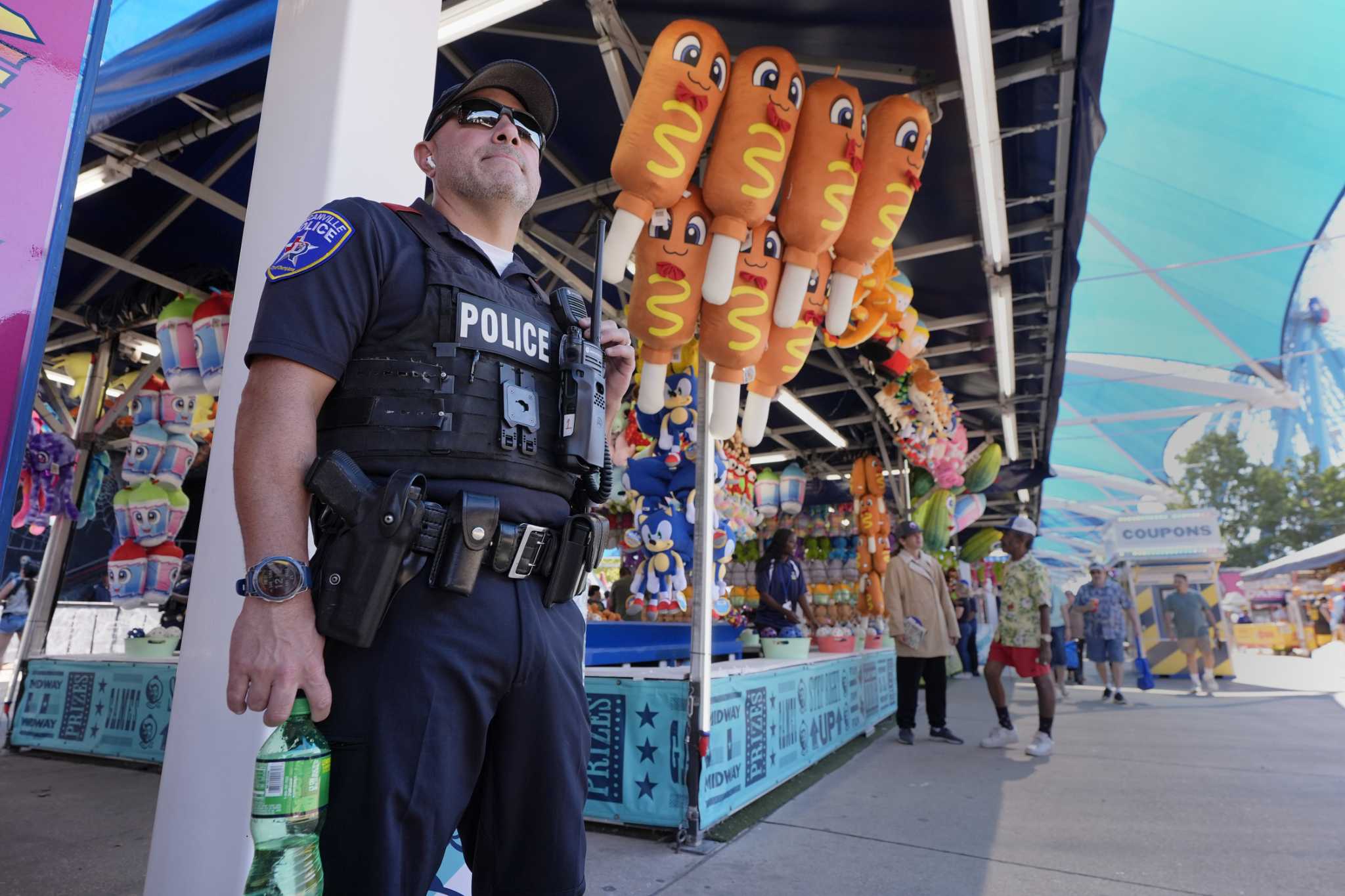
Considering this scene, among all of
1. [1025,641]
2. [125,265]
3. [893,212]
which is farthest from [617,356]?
[125,265]

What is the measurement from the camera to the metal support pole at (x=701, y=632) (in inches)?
121

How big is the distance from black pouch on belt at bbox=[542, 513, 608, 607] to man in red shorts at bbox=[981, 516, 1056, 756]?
16.4 ft

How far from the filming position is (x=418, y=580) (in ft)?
3.55

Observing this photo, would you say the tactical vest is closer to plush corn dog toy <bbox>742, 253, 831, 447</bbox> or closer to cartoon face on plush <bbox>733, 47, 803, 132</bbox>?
cartoon face on plush <bbox>733, 47, 803, 132</bbox>

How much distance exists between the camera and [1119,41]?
7.25m

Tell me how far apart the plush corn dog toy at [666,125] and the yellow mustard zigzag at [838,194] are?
24.6 inches

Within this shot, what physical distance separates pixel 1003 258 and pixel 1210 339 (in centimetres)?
936

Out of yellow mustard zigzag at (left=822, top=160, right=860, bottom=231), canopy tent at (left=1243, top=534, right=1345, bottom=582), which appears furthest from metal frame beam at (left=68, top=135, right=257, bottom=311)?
canopy tent at (left=1243, top=534, right=1345, bottom=582)

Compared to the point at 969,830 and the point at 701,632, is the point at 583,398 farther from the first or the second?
the point at 969,830

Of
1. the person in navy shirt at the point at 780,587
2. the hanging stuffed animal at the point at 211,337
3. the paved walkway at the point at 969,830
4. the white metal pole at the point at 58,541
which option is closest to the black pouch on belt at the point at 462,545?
Answer: the paved walkway at the point at 969,830

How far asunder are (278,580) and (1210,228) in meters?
11.3

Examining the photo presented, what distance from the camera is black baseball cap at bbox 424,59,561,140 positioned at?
143 cm

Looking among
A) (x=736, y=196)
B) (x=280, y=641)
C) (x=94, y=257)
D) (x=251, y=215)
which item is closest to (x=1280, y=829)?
(x=736, y=196)

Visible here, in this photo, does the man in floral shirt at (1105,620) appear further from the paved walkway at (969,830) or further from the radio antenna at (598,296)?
the radio antenna at (598,296)
